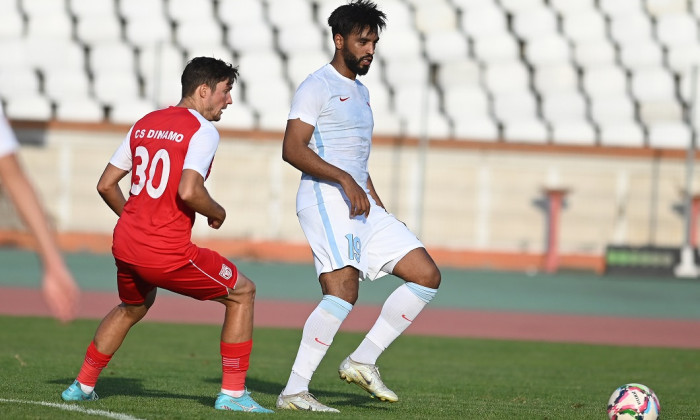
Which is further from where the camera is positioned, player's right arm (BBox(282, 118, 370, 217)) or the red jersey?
player's right arm (BBox(282, 118, 370, 217))

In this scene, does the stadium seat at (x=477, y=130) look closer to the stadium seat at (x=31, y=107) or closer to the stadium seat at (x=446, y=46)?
the stadium seat at (x=446, y=46)

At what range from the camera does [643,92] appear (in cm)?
2530

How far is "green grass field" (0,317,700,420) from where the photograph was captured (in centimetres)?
663

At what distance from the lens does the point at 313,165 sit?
6.43 meters

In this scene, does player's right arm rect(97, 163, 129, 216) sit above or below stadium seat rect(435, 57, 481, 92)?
below

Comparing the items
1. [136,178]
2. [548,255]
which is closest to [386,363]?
[136,178]

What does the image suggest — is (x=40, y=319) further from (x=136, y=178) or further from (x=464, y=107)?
(x=464, y=107)

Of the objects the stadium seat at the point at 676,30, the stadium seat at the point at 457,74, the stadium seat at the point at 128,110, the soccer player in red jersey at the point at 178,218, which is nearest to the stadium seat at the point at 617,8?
the stadium seat at the point at 676,30

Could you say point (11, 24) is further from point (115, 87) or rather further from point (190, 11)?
point (190, 11)

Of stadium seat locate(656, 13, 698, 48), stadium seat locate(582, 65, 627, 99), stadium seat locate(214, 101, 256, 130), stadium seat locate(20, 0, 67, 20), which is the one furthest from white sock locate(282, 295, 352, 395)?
stadium seat locate(20, 0, 67, 20)

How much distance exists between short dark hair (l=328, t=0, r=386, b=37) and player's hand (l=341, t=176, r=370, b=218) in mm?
885

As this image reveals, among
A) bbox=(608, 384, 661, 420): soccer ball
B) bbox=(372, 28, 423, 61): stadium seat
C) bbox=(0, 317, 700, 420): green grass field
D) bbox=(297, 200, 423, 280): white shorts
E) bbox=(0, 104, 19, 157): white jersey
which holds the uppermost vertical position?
bbox=(372, 28, 423, 61): stadium seat

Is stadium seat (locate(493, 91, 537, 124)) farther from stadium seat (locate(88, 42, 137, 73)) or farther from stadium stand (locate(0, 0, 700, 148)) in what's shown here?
stadium seat (locate(88, 42, 137, 73))

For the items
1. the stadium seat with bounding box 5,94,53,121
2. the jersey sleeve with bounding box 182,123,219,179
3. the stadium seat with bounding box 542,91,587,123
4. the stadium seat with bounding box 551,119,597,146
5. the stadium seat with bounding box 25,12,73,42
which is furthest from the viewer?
the stadium seat with bounding box 25,12,73,42
